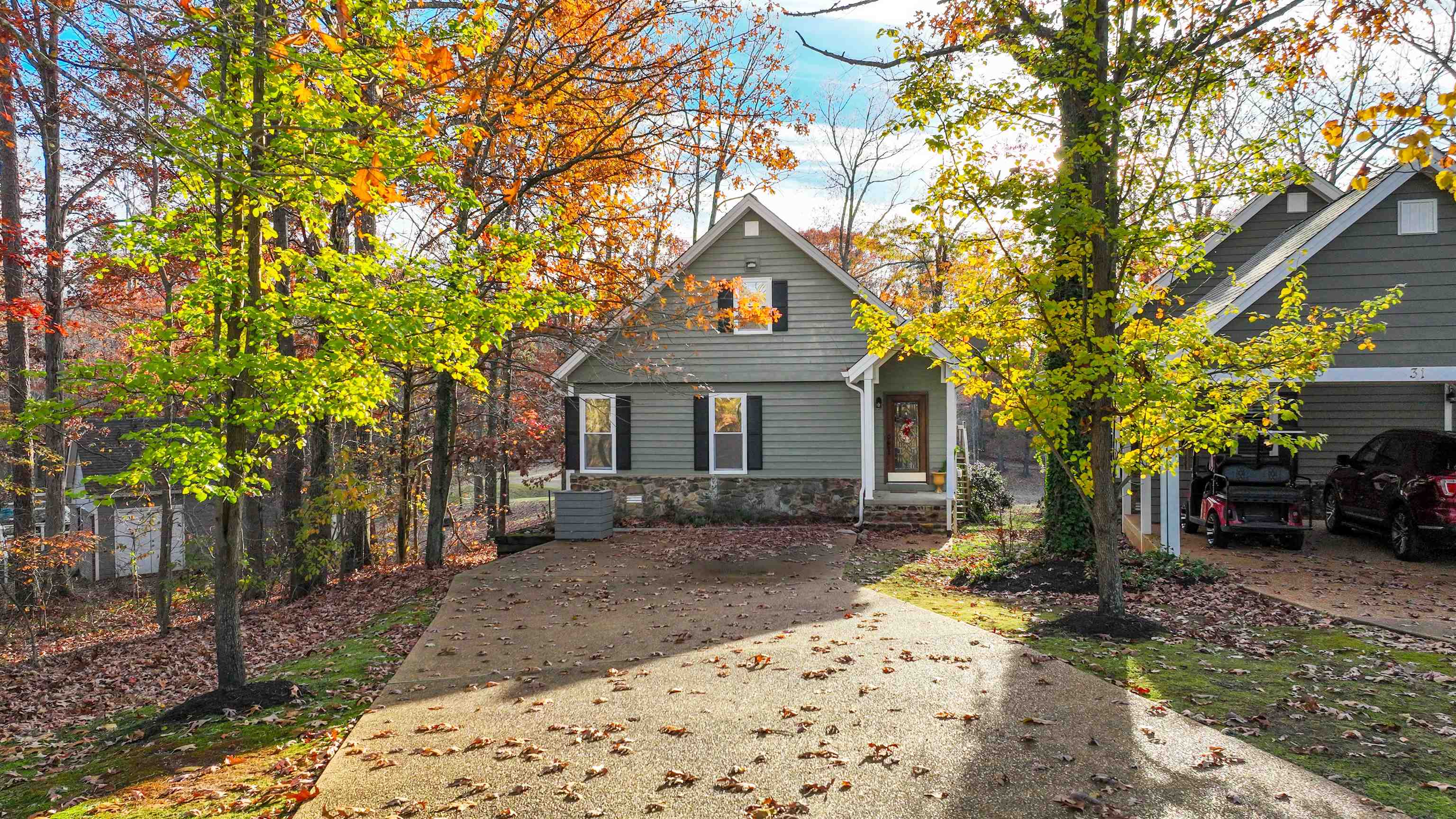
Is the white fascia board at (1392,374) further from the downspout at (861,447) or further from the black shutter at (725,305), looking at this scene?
the black shutter at (725,305)

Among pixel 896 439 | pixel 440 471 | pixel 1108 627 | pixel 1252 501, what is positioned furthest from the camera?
pixel 896 439

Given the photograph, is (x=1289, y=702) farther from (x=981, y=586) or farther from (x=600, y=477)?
(x=600, y=477)

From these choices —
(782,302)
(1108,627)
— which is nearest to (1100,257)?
(1108,627)

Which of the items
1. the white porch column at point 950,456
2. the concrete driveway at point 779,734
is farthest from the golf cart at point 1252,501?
the concrete driveway at point 779,734

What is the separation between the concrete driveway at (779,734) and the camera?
4473mm

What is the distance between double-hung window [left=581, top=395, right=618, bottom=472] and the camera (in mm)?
18812

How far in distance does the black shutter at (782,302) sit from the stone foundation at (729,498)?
3245mm

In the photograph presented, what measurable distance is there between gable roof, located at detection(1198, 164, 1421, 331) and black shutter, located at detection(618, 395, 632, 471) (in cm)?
1118

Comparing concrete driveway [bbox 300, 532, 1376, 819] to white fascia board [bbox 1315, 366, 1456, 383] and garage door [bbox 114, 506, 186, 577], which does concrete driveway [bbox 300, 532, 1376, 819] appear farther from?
garage door [bbox 114, 506, 186, 577]

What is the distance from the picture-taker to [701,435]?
60.6ft

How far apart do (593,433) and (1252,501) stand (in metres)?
12.4

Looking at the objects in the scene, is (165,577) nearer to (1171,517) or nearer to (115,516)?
(115,516)

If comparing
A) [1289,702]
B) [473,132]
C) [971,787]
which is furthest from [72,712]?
[1289,702]

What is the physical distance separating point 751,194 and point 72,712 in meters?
14.0
